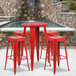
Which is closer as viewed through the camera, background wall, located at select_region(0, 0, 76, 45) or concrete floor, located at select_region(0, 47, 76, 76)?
concrete floor, located at select_region(0, 47, 76, 76)

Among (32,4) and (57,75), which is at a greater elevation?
(32,4)

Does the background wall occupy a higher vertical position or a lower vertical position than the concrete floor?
higher

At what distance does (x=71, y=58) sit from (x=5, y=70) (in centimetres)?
211

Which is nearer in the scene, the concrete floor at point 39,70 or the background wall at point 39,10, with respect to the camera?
the concrete floor at point 39,70

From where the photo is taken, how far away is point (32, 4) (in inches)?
542

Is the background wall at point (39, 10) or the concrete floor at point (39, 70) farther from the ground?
the background wall at point (39, 10)

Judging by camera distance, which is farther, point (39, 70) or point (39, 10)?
point (39, 10)

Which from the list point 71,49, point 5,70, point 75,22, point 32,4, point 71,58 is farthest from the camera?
point 32,4

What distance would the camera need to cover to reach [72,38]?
27.4 ft

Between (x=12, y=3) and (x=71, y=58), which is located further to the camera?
(x=12, y=3)

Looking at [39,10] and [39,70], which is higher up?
[39,10]

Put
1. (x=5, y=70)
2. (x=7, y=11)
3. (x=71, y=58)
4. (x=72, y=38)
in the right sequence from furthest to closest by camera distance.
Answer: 1. (x=7, y=11)
2. (x=72, y=38)
3. (x=71, y=58)
4. (x=5, y=70)

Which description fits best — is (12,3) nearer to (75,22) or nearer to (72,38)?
(75,22)

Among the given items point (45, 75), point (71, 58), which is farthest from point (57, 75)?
point (71, 58)
